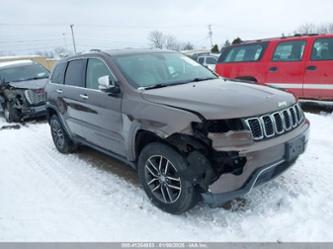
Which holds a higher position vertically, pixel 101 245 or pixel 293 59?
pixel 293 59

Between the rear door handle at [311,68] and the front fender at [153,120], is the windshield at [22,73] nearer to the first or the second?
the front fender at [153,120]

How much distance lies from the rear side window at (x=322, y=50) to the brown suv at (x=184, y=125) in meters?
3.62

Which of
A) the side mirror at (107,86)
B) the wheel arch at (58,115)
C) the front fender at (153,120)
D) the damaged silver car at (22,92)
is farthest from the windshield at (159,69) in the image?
the damaged silver car at (22,92)

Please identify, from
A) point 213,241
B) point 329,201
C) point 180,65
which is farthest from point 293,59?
point 213,241

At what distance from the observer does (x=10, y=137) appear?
725cm

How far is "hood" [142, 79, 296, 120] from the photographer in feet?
9.36

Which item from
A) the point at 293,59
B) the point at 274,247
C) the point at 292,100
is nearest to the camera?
the point at 274,247

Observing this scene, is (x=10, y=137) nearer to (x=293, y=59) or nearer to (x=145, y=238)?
(x=145, y=238)

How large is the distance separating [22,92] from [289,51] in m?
7.15

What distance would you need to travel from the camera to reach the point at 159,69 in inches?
161

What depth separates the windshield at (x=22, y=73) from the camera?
9.64 meters

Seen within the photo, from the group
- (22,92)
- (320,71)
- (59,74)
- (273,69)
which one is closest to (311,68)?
(320,71)

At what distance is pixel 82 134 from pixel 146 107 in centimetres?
192

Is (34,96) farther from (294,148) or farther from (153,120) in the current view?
(294,148)
